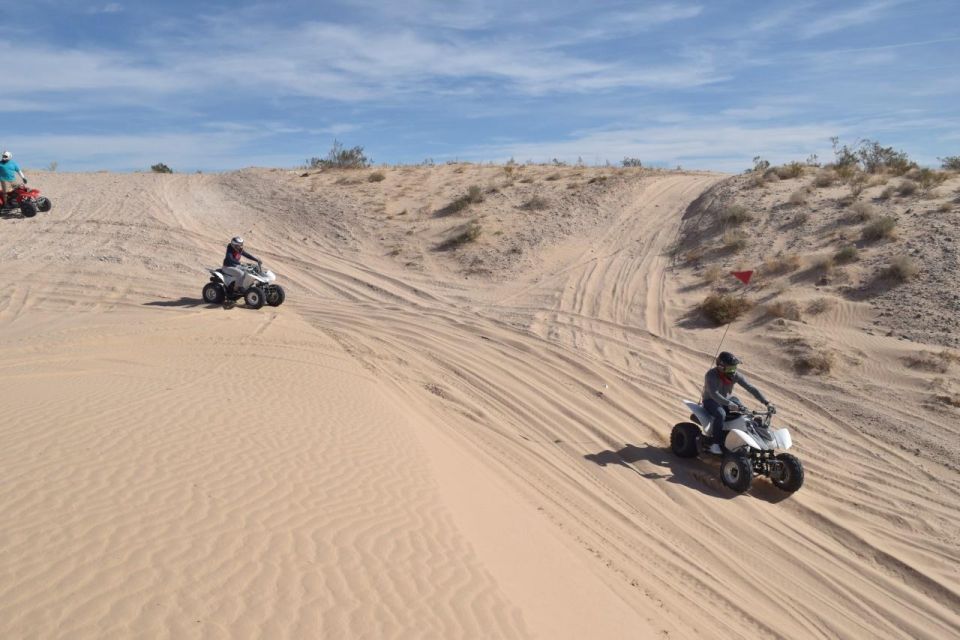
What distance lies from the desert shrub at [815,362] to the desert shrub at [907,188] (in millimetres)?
8163

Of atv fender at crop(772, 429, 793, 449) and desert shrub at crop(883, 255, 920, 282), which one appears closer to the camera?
atv fender at crop(772, 429, 793, 449)

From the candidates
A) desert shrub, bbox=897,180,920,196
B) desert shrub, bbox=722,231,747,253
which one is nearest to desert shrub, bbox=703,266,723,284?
desert shrub, bbox=722,231,747,253

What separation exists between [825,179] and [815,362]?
10.2 metres

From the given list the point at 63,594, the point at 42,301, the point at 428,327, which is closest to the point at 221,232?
the point at 42,301

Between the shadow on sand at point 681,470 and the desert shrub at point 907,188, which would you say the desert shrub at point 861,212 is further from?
the shadow on sand at point 681,470

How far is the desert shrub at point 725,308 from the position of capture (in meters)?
14.2

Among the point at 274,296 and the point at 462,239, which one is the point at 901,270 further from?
the point at 274,296

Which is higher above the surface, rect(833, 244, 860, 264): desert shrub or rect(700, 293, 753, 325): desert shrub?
rect(833, 244, 860, 264): desert shrub

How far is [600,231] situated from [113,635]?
18.6m

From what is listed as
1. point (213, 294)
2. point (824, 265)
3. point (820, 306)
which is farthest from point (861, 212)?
→ point (213, 294)

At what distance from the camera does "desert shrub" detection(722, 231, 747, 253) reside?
683 inches

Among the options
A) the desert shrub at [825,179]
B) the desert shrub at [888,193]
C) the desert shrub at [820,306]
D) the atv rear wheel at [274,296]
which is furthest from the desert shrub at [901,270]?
the atv rear wheel at [274,296]

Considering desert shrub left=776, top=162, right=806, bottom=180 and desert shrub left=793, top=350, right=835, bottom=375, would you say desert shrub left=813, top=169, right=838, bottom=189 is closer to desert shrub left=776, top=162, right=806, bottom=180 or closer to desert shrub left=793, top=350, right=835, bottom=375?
desert shrub left=776, top=162, right=806, bottom=180

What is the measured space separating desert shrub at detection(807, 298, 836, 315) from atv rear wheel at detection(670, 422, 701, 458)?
582 cm
